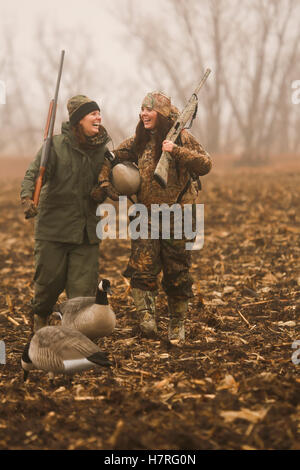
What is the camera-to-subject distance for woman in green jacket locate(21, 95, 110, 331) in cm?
532

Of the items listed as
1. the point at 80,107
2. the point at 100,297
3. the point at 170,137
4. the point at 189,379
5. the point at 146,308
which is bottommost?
the point at 189,379

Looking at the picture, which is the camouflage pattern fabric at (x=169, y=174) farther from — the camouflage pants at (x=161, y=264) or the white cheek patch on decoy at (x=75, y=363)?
the white cheek patch on decoy at (x=75, y=363)

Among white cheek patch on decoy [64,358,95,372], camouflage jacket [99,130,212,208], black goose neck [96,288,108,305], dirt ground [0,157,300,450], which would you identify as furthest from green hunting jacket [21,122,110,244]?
white cheek patch on decoy [64,358,95,372]

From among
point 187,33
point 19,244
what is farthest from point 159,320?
point 187,33

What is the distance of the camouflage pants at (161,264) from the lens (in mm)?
5559

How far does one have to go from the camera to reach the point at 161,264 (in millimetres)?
5684

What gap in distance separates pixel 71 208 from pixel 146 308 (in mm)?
1265

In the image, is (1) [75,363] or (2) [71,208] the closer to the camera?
(1) [75,363]

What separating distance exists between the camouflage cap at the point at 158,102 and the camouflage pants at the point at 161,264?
1252mm

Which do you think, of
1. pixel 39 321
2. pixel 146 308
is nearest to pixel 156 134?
pixel 146 308

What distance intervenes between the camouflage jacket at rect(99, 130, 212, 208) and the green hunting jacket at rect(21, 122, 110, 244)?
0.72ft

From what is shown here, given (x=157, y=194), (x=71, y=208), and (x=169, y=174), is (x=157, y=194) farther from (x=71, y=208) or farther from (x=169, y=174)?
(x=71, y=208)

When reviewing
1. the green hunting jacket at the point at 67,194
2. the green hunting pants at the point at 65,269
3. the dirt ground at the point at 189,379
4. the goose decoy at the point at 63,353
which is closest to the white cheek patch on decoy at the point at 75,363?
the goose decoy at the point at 63,353

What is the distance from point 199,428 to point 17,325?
3320 mm
